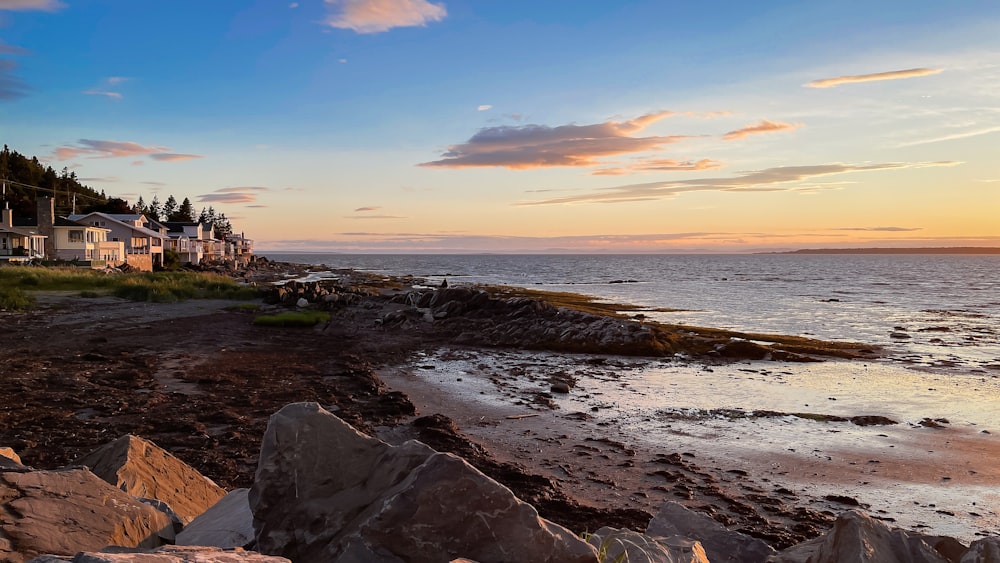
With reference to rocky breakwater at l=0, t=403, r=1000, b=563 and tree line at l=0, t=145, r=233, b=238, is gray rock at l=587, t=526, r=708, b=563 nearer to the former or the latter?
rocky breakwater at l=0, t=403, r=1000, b=563

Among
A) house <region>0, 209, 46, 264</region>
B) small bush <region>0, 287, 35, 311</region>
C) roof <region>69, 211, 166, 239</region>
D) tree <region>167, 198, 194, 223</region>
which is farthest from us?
tree <region>167, 198, 194, 223</region>

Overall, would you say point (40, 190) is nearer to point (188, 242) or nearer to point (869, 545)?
point (188, 242)

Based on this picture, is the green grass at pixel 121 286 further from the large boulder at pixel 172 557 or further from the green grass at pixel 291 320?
the large boulder at pixel 172 557

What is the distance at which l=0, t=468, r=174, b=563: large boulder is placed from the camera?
5215 mm

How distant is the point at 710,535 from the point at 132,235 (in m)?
98.6

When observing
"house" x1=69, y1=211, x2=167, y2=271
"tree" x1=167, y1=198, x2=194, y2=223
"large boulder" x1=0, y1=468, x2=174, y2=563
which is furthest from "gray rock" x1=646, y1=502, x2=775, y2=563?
"tree" x1=167, y1=198, x2=194, y2=223

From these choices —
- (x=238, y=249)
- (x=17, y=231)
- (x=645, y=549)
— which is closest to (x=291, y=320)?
(x=645, y=549)

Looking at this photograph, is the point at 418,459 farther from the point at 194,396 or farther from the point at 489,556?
the point at 194,396

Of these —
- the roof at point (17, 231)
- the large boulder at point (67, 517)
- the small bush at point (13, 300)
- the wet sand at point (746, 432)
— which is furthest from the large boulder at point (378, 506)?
the roof at point (17, 231)

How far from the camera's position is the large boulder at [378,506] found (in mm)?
4770

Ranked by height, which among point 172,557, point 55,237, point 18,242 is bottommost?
point 172,557

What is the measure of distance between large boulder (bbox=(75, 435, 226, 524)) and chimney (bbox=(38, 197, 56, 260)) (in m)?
84.3

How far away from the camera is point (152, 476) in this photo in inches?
306

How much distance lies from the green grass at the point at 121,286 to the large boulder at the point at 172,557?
48.3 meters
